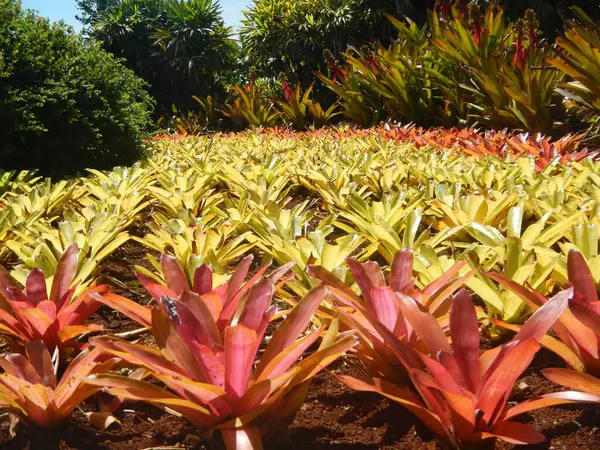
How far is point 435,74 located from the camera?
6.36 metres

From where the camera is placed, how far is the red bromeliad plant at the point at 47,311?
1274 millimetres

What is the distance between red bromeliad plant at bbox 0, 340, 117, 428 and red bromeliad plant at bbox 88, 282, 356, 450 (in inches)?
3.0

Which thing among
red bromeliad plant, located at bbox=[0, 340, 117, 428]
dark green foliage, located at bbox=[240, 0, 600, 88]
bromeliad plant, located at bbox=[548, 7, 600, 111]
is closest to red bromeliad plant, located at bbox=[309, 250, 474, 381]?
red bromeliad plant, located at bbox=[0, 340, 117, 428]

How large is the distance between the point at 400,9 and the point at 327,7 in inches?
78.3

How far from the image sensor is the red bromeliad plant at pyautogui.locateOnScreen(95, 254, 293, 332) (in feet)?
4.13

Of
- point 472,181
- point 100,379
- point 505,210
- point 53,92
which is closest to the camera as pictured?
point 100,379

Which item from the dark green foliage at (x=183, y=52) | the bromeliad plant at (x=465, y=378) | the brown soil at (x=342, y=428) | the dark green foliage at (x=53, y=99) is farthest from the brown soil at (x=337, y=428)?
the dark green foliage at (x=183, y=52)

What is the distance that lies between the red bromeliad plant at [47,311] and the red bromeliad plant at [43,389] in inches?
5.7

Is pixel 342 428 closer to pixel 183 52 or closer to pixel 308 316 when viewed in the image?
pixel 308 316

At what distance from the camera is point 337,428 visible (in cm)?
112

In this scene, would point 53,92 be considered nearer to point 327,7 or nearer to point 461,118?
point 461,118

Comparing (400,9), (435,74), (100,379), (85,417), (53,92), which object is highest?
(400,9)

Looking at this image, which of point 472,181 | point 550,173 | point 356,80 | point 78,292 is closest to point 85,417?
point 78,292

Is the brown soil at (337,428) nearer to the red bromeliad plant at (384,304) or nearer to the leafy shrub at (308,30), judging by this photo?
the red bromeliad plant at (384,304)
